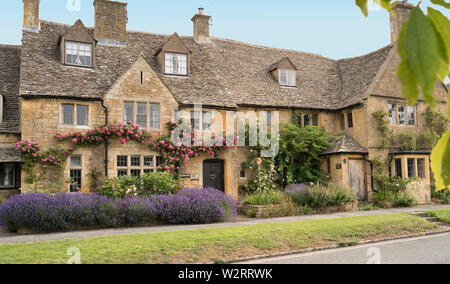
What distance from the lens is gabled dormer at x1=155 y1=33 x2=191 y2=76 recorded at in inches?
816

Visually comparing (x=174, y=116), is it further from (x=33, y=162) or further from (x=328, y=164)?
(x=328, y=164)

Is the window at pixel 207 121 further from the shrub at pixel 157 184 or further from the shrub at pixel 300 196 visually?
the shrub at pixel 300 196

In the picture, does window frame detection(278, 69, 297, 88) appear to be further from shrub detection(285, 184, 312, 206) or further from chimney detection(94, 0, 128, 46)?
chimney detection(94, 0, 128, 46)

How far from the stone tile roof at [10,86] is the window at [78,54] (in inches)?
141

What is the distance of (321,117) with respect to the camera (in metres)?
24.6

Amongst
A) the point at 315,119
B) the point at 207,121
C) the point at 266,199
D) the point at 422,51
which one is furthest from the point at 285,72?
the point at 422,51

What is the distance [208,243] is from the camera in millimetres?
10109

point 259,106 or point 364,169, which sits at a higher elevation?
point 259,106

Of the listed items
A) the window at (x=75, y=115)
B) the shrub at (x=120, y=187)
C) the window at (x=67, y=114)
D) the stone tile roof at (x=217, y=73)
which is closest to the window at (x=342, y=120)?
the stone tile roof at (x=217, y=73)

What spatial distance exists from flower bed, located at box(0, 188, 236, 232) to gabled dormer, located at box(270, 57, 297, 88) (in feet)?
39.6

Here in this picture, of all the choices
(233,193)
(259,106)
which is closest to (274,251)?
(233,193)

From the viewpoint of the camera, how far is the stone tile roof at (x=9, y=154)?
16.4 metres

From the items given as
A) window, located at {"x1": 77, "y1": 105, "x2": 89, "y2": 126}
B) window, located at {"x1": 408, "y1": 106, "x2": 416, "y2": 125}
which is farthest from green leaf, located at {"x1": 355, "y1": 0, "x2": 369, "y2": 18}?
window, located at {"x1": 408, "y1": 106, "x2": 416, "y2": 125}
